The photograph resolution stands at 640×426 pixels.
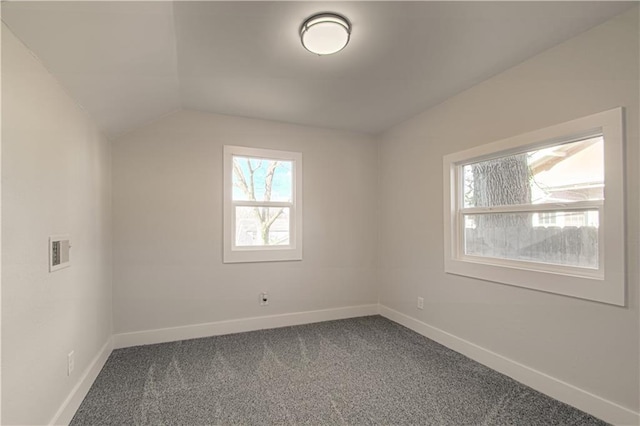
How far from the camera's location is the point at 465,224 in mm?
2975

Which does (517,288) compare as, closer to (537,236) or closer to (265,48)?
(537,236)

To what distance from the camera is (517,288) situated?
238 centimetres

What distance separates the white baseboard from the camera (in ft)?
5.99

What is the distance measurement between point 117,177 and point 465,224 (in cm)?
347

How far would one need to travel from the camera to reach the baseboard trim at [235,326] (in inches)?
119

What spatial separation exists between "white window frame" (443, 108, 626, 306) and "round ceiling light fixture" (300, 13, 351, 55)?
1576 millimetres

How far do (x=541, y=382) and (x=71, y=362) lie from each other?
10.6 feet

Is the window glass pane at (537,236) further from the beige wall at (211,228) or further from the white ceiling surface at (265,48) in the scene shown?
the beige wall at (211,228)

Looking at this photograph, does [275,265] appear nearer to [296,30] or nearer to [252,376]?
[252,376]

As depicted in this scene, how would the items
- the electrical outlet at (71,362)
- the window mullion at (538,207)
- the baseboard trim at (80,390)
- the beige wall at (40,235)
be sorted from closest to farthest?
the beige wall at (40,235) < the baseboard trim at (80,390) < the electrical outlet at (71,362) < the window mullion at (538,207)

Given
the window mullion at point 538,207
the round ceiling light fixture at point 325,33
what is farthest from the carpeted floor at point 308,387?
the round ceiling light fixture at point 325,33

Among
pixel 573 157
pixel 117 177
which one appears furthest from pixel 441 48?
pixel 117 177

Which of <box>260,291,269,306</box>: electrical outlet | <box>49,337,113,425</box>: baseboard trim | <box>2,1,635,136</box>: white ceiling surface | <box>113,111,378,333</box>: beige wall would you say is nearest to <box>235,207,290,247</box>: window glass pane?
<box>113,111,378,333</box>: beige wall

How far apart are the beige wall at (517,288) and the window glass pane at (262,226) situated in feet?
4.70
